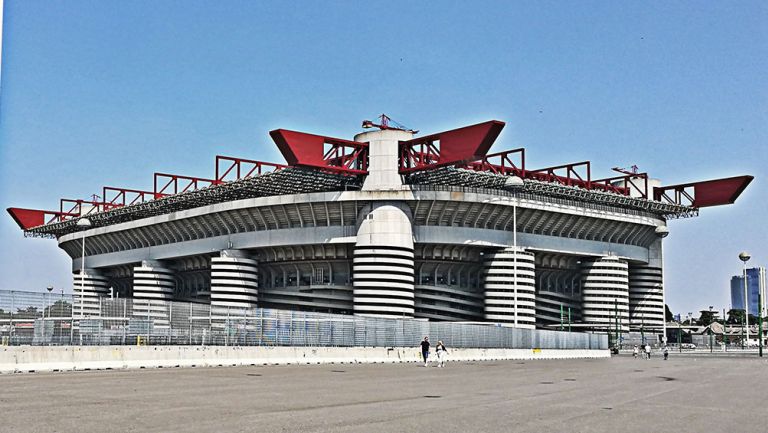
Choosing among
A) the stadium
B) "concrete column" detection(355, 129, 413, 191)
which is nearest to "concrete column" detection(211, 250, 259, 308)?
the stadium

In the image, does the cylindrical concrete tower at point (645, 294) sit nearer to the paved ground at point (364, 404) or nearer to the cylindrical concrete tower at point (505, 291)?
the cylindrical concrete tower at point (505, 291)

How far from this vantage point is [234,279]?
88.2 m

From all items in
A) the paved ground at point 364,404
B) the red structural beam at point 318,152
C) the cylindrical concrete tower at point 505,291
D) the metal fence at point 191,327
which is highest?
the red structural beam at point 318,152

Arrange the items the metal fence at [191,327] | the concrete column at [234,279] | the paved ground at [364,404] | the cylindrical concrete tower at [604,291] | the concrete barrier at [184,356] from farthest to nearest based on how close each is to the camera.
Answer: the cylindrical concrete tower at [604,291] < the concrete column at [234,279] < the metal fence at [191,327] < the concrete barrier at [184,356] < the paved ground at [364,404]

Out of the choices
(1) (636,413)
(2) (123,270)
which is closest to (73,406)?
(1) (636,413)

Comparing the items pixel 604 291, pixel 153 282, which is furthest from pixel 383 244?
pixel 153 282

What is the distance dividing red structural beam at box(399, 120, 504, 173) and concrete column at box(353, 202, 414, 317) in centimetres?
474

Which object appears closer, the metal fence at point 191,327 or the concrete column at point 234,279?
the metal fence at point 191,327

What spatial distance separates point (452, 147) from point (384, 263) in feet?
44.4

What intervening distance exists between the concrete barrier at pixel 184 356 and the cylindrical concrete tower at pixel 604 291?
41.6 m

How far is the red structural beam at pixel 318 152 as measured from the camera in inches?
2734

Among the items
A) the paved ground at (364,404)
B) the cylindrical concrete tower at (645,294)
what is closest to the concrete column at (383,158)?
the cylindrical concrete tower at (645,294)

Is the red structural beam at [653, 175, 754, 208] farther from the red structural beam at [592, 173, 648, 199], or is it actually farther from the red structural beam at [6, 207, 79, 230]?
the red structural beam at [6, 207, 79, 230]

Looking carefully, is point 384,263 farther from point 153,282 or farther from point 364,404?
point 364,404
